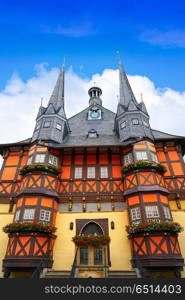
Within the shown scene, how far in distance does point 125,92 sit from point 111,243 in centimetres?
1663

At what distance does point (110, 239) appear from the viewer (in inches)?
562

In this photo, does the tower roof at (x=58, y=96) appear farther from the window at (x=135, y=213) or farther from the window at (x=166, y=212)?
the window at (x=166, y=212)

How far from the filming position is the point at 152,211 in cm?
1370

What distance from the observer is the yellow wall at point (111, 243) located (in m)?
13.6

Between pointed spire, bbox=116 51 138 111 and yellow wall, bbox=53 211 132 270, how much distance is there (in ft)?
38.0

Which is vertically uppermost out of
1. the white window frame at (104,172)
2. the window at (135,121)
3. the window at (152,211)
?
the window at (135,121)

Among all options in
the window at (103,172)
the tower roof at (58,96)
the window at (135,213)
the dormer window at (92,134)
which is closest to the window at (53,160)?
the window at (103,172)

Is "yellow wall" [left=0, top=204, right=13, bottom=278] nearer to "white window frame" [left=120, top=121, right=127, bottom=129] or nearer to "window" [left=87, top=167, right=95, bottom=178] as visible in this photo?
"window" [left=87, top=167, right=95, bottom=178]

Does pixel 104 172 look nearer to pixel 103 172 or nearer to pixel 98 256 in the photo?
pixel 103 172

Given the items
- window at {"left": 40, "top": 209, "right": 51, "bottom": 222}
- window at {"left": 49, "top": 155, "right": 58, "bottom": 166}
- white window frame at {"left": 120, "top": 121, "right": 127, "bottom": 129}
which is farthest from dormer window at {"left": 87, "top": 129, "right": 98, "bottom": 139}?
window at {"left": 40, "top": 209, "right": 51, "bottom": 222}

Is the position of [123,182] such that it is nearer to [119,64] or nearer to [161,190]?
[161,190]

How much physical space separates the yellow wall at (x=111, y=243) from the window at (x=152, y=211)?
2.07m

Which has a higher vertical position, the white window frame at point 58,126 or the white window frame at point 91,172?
the white window frame at point 58,126

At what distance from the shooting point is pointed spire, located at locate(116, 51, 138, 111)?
69.3 ft
